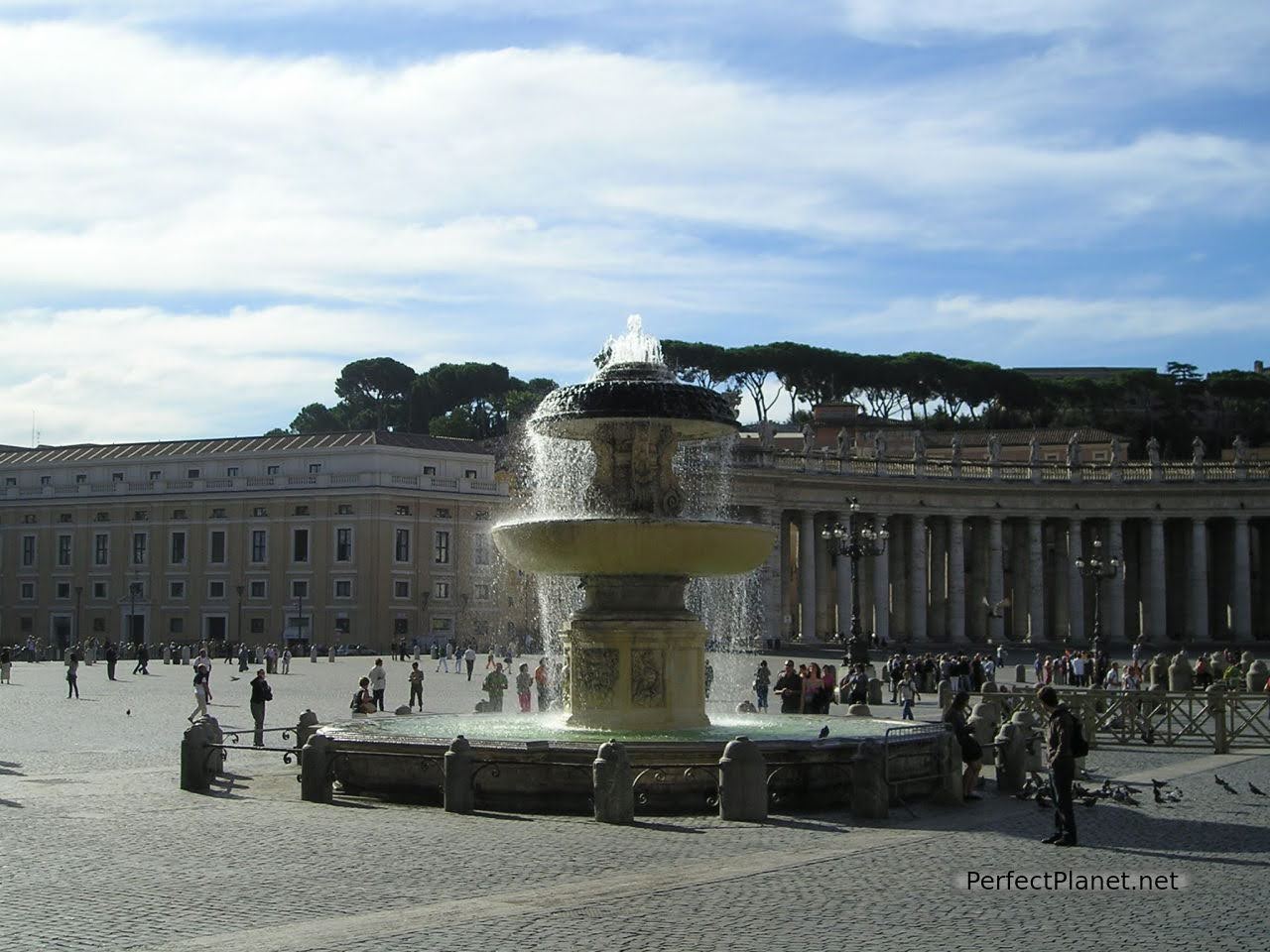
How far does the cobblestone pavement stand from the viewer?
11.7 metres

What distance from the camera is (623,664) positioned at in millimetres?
22109

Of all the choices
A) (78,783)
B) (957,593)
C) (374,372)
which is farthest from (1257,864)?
(374,372)

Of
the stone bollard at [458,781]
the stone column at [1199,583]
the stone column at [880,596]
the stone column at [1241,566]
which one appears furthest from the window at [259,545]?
the stone bollard at [458,781]

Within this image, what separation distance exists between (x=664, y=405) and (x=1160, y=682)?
30416 mm

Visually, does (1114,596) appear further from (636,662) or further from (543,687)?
(636,662)

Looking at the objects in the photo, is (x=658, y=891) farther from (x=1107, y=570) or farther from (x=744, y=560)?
(x=1107, y=570)

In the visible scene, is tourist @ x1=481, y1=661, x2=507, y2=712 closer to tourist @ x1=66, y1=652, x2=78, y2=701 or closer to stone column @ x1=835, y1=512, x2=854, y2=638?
tourist @ x1=66, y1=652, x2=78, y2=701

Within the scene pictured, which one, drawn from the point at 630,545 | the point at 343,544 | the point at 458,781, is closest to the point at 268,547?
the point at 343,544

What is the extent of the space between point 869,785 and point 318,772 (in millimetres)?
6567

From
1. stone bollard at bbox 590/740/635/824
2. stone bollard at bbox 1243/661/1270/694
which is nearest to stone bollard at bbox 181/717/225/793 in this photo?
stone bollard at bbox 590/740/635/824

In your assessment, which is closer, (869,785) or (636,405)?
(869,785)

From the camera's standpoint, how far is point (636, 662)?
2211cm

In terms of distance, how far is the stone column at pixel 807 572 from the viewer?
82.7 meters

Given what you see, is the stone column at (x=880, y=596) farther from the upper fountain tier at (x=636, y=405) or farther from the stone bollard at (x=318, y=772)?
the stone bollard at (x=318, y=772)
